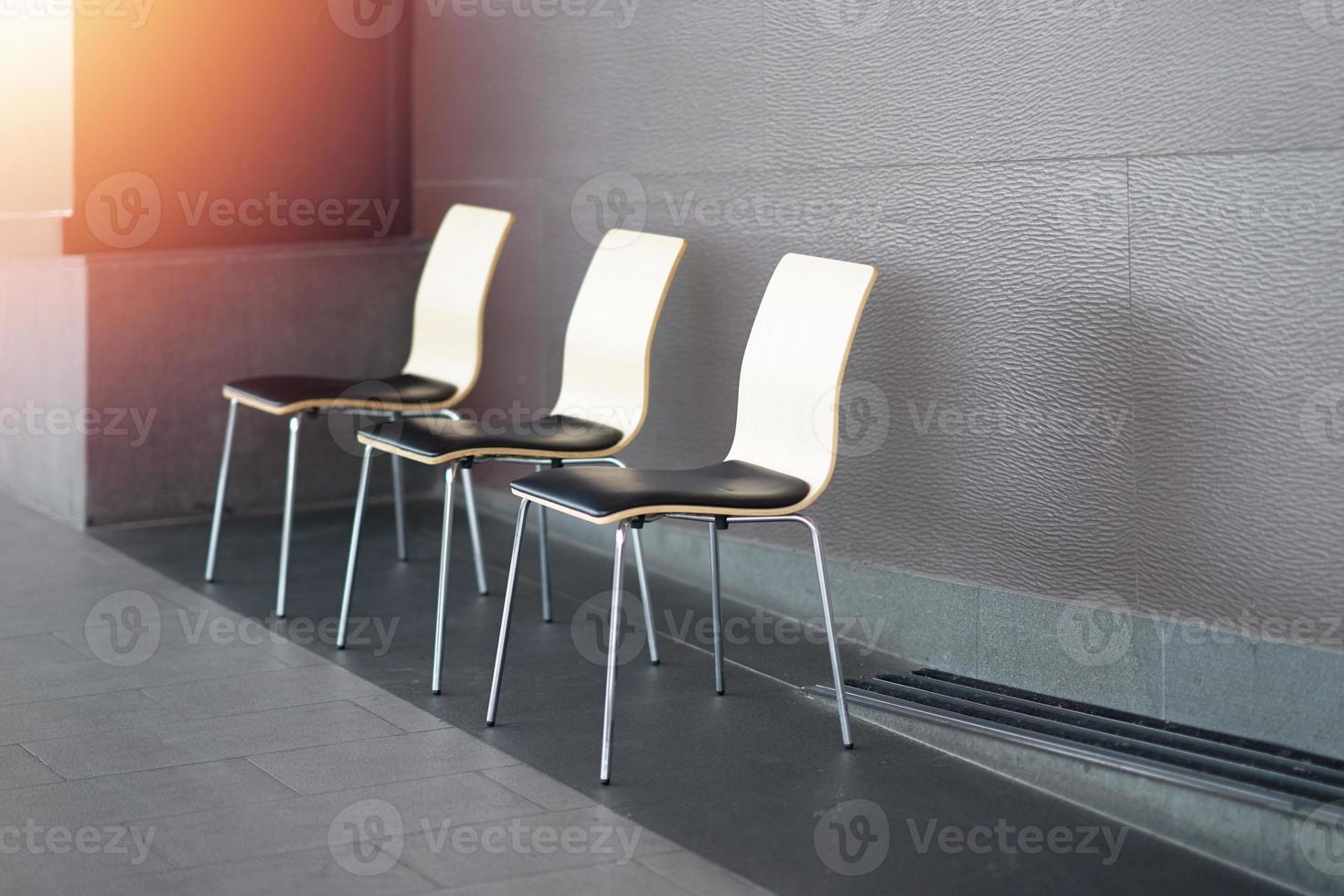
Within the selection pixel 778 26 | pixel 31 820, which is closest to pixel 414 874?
pixel 31 820

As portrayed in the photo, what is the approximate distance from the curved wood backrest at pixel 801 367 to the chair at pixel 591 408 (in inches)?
15.4

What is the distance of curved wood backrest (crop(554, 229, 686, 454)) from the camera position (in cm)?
379

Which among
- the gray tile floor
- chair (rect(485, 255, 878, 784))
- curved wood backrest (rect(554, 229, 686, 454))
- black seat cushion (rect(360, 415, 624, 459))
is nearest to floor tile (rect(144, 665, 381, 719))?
the gray tile floor

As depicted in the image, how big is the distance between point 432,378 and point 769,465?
151 cm

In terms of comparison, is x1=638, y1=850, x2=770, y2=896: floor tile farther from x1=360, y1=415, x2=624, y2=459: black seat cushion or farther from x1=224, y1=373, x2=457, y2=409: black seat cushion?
x1=224, y1=373, x2=457, y2=409: black seat cushion

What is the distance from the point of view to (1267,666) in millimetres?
2891

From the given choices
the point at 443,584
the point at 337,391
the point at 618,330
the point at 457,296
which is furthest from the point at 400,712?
the point at 457,296

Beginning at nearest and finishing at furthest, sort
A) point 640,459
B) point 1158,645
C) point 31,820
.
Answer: point 31,820 → point 1158,645 → point 640,459

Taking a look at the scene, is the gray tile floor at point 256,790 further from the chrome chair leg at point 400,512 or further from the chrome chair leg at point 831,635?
the chrome chair leg at point 400,512

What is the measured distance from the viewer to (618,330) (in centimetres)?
388

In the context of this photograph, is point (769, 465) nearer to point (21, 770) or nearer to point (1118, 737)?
point (1118, 737)

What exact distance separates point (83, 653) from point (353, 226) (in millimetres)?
2217

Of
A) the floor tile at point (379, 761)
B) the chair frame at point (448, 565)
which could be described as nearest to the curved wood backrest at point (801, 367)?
the chair frame at point (448, 565)

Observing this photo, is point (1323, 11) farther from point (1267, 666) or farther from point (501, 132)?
point (501, 132)
